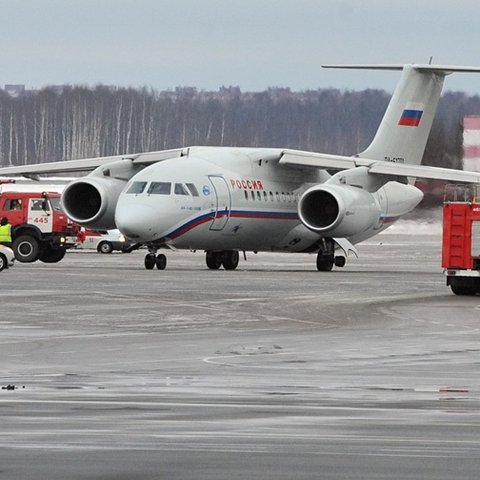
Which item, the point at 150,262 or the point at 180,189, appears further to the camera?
the point at 150,262

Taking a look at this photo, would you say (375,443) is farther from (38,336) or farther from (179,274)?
(179,274)

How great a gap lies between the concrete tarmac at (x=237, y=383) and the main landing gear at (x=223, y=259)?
1342cm

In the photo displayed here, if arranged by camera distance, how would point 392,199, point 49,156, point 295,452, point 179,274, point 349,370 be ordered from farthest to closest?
1. point 49,156
2. point 392,199
3. point 179,274
4. point 349,370
5. point 295,452

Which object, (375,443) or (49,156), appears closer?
(375,443)

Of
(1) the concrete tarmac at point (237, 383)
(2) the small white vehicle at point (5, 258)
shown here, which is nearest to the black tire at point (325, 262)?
(2) the small white vehicle at point (5, 258)

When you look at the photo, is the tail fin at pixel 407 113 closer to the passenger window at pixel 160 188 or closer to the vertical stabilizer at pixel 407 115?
the vertical stabilizer at pixel 407 115

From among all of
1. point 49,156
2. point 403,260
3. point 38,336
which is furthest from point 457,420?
point 49,156

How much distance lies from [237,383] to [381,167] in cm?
3177

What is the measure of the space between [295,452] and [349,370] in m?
6.69

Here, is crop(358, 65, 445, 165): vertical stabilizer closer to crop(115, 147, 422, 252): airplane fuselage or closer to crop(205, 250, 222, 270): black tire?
crop(115, 147, 422, 252): airplane fuselage

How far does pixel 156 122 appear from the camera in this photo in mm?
169750

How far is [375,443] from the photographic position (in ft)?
39.0

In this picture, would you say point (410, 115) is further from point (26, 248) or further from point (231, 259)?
point (26, 248)

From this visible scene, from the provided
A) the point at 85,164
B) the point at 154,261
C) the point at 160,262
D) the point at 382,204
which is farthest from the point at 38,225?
the point at 382,204
